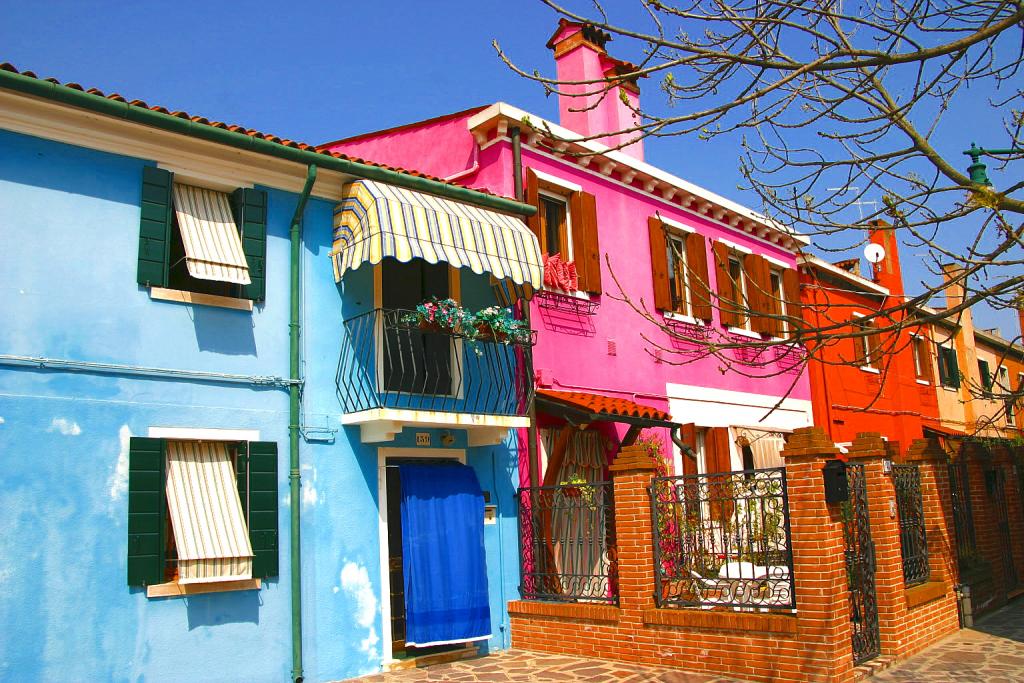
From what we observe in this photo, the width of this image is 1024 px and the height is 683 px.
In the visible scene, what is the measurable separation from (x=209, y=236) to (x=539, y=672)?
19.6 ft

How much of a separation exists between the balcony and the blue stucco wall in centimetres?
29

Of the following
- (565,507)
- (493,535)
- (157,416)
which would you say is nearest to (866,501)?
(565,507)

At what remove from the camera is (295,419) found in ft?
31.9

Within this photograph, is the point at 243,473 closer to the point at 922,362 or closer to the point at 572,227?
the point at 572,227

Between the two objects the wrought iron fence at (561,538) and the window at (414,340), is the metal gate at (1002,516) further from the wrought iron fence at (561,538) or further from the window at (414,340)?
the window at (414,340)

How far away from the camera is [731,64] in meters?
5.52

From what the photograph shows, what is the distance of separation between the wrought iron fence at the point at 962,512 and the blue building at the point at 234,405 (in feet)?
21.7

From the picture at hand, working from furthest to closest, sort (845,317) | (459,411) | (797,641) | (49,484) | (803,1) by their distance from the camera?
(845,317)
(459,411)
(797,641)
(49,484)
(803,1)

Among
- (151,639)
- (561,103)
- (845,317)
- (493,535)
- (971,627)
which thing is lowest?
(971,627)

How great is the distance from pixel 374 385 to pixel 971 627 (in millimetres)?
8678

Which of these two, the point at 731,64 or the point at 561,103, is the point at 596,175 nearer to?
the point at 561,103

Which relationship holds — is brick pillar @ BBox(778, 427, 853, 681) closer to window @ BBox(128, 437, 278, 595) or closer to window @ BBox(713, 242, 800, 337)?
window @ BBox(128, 437, 278, 595)

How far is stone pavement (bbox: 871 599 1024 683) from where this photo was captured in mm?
9031

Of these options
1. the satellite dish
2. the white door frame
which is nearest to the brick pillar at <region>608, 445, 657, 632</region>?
the white door frame
